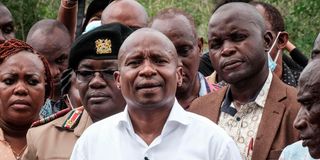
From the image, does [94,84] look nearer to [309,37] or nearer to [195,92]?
[195,92]

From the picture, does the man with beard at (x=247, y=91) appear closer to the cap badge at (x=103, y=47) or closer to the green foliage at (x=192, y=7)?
the cap badge at (x=103, y=47)

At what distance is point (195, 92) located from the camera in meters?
7.03

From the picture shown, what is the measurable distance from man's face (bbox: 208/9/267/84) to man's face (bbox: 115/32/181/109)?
654mm

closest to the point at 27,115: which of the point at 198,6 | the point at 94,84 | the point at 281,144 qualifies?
the point at 94,84

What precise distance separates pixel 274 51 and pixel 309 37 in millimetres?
3264

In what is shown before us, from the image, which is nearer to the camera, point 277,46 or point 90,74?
point 90,74

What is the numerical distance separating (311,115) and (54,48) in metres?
3.68

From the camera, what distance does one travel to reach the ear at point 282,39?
23.6 feet

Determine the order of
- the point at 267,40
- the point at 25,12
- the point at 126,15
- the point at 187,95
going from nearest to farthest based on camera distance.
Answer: the point at 267,40 < the point at 187,95 < the point at 126,15 < the point at 25,12

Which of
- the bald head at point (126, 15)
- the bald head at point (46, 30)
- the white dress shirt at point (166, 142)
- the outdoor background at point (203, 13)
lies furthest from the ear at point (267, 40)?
the outdoor background at point (203, 13)

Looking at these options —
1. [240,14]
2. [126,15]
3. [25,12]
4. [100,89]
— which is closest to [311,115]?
[240,14]

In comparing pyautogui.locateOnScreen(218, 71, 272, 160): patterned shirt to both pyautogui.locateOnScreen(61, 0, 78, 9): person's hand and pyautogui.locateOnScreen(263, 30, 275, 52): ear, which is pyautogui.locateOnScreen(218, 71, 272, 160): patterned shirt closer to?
pyautogui.locateOnScreen(263, 30, 275, 52): ear

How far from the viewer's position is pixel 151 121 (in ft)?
18.1

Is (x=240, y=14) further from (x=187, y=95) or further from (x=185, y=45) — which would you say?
(x=187, y=95)
